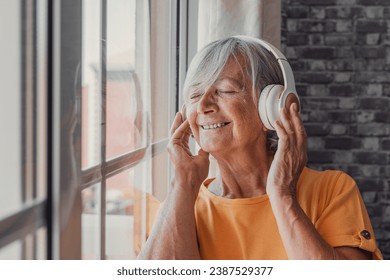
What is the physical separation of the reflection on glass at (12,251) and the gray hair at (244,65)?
327mm

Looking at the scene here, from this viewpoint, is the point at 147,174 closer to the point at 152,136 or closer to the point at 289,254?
the point at 152,136

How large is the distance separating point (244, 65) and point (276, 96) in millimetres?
65

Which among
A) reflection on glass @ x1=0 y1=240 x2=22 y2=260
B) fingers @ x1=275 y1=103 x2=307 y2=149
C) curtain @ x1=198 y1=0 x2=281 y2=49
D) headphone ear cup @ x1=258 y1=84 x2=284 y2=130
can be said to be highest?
curtain @ x1=198 y1=0 x2=281 y2=49

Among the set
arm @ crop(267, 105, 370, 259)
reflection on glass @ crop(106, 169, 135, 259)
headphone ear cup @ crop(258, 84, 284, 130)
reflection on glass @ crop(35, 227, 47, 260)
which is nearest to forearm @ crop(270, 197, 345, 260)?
arm @ crop(267, 105, 370, 259)

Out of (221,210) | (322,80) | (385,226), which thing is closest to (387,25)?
(322,80)

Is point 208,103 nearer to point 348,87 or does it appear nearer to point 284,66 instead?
point 284,66

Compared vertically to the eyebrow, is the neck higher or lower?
lower

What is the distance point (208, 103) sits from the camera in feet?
2.40

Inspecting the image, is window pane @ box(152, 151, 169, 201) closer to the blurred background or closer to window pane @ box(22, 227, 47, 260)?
the blurred background

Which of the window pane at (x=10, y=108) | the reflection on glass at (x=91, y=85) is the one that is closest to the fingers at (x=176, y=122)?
the reflection on glass at (x=91, y=85)

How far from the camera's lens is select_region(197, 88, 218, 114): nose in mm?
Result: 730

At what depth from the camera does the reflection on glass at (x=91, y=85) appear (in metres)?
0.68

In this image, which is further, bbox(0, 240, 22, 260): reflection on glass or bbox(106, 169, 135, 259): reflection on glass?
bbox(106, 169, 135, 259): reflection on glass

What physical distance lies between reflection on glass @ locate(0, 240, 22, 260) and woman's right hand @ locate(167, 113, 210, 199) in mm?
235
